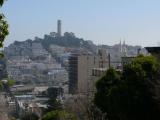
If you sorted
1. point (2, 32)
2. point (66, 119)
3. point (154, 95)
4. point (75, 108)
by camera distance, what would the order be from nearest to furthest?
point (2, 32), point (154, 95), point (66, 119), point (75, 108)

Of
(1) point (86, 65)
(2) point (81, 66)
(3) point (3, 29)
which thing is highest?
(3) point (3, 29)

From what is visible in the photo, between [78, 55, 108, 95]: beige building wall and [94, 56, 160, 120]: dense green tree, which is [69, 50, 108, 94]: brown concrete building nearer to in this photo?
[78, 55, 108, 95]: beige building wall

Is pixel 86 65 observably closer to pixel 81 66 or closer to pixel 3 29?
pixel 81 66

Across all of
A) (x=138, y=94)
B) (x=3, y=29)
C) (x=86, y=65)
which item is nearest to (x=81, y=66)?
(x=86, y=65)

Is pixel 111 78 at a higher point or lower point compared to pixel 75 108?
higher

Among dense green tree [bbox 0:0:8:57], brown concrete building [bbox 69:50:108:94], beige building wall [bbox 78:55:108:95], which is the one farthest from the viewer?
brown concrete building [bbox 69:50:108:94]

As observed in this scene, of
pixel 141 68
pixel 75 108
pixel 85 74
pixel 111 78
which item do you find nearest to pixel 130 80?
pixel 141 68

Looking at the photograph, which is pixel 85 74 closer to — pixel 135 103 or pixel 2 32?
pixel 135 103

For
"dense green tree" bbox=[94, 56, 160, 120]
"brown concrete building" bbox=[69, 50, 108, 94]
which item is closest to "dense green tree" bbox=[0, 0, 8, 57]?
"dense green tree" bbox=[94, 56, 160, 120]

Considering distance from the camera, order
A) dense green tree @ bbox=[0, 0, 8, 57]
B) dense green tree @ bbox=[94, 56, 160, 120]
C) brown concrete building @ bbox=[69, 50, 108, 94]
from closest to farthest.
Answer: dense green tree @ bbox=[0, 0, 8, 57] < dense green tree @ bbox=[94, 56, 160, 120] < brown concrete building @ bbox=[69, 50, 108, 94]
